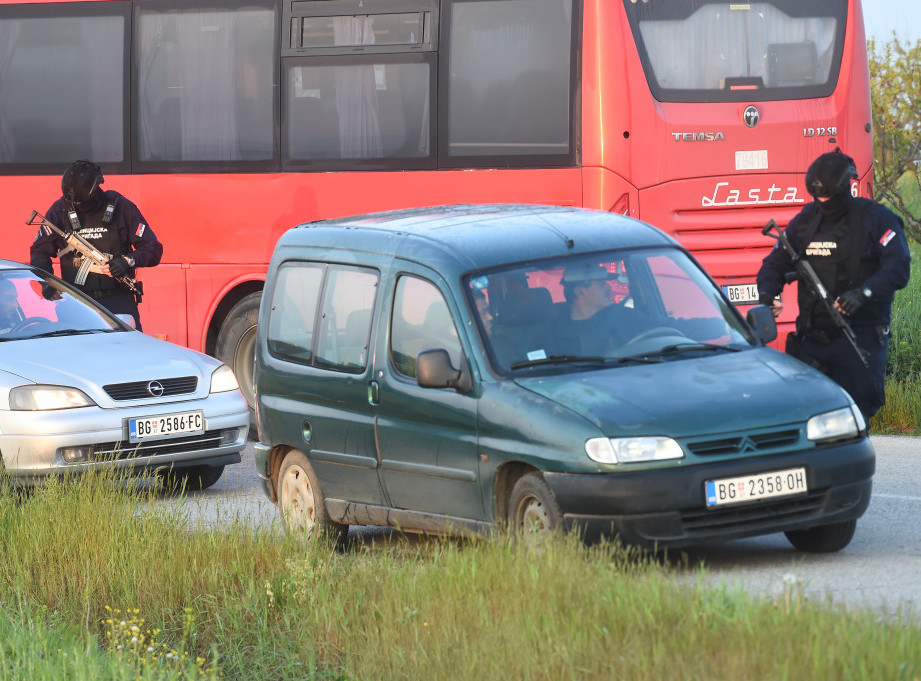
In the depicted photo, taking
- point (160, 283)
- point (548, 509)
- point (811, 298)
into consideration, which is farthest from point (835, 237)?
point (160, 283)

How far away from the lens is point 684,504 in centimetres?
676

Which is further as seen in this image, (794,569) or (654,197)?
(654,197)

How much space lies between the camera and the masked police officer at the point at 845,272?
9.41 m

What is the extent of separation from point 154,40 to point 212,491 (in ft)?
16.2

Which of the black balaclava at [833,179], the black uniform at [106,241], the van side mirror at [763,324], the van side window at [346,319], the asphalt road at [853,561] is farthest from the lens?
the black uniform at [106,241]

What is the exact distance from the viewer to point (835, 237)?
9.66 m

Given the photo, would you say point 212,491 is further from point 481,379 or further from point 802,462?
point 802,462

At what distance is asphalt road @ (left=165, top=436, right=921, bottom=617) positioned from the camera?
Answer: 18.3 ft

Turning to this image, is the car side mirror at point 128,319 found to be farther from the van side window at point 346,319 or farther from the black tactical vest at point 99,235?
the van side window at point 346,319

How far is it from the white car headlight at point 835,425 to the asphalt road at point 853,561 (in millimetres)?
599

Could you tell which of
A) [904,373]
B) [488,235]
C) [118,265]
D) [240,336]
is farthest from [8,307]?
[904,373]

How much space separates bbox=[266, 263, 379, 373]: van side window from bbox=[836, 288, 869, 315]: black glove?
2.83m

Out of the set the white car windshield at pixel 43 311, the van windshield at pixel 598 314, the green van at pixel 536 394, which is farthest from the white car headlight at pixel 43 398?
the van windshield at pixel 598 314

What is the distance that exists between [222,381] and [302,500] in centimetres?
263
